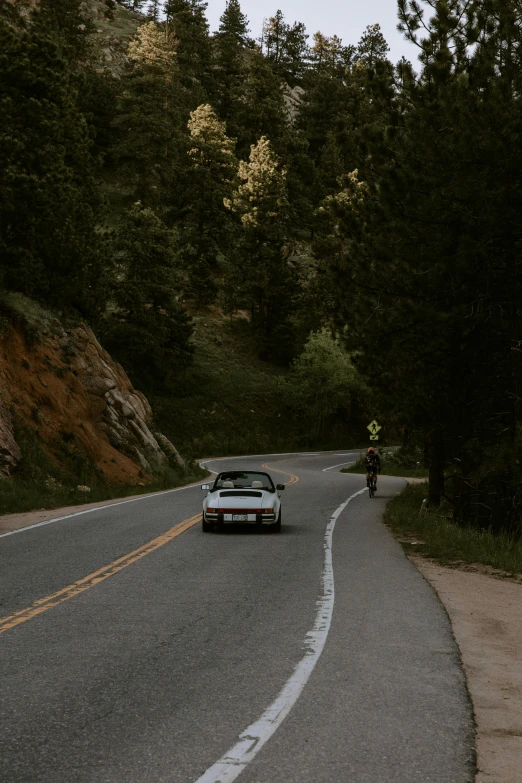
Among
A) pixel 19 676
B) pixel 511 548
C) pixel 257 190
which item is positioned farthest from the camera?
pixel 257 190

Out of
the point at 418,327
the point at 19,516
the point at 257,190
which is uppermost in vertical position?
the point at 257,190

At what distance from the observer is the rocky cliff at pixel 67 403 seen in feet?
92.3

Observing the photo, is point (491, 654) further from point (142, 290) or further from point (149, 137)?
point (149, 137)

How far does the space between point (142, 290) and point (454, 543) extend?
138ft

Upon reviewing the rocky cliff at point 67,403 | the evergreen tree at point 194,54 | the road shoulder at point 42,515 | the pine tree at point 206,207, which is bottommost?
the road shoulder at point 42,515

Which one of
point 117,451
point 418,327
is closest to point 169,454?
point 117,451

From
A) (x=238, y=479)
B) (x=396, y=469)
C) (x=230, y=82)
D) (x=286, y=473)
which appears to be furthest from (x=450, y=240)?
(x=230, y=82)

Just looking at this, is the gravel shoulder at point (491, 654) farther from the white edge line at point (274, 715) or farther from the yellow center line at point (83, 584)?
the yellow center line at point (83, 584)

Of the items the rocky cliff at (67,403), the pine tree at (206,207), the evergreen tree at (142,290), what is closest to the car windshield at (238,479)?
the rocky cliff at (67,403)

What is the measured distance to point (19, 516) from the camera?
19.4m

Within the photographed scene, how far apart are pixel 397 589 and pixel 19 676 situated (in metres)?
5.96

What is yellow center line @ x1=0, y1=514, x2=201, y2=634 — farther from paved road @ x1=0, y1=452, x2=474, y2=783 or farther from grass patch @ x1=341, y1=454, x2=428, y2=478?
grass patch @ x1=341, y1=454, x2=428, y2=478

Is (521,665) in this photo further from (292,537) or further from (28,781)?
(292,537)

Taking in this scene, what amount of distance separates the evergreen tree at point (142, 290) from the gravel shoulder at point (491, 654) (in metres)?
42.9
